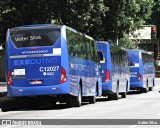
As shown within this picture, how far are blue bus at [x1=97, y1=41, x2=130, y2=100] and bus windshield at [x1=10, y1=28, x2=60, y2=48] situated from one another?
8108 millimetres

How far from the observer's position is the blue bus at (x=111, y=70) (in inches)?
1202

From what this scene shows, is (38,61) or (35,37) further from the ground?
(35,37)

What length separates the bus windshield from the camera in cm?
2241

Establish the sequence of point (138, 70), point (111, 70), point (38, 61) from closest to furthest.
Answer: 1. point (38, 61)
2. point (111, 70)
3. point (138, 70)

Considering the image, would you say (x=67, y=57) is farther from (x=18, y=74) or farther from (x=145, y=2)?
(x=145, y=2)

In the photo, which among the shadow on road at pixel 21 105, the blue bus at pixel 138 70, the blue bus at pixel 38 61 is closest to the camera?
the blue bus at pixel 38 61

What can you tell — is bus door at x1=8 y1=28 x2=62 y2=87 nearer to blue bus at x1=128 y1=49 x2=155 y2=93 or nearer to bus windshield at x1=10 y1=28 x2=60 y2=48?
bus windshield at x1=10 y1=28 x2=60 y2=48

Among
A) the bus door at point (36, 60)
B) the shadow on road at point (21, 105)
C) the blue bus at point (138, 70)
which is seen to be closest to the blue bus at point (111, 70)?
the shadow on road at point (21, 105)

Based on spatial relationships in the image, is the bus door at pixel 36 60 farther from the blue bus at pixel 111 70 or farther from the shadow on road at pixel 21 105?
the blue bus at pixel 111 70

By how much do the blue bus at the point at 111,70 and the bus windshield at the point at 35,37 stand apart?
8108 mm

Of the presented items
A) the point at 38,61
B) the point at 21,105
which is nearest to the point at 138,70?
the point at 21,105

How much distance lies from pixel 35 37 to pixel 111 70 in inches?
358

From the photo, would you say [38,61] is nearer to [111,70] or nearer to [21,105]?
[21,105]

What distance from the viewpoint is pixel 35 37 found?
73.8 feet
